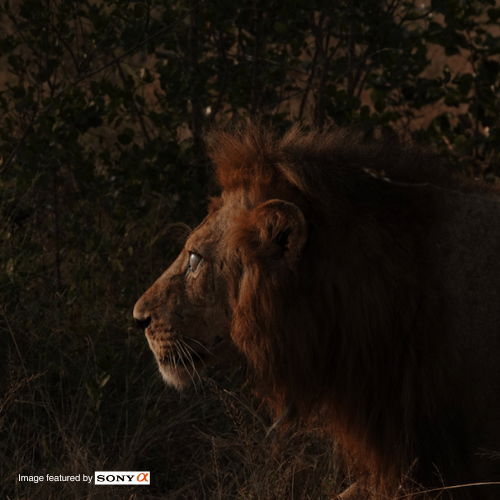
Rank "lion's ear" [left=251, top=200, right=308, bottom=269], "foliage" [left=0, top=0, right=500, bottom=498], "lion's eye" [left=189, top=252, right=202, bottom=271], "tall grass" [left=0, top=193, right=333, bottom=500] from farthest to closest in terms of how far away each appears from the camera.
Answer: "foliage" [left=0, top=0, right=500, bottom=498], "tall grass" [left=0, top=193, right=333, bottom=500], "lion's eye" [left=189, top=252, right=202, bottom=271], "lion's ear" [left=251, top=200, right=308, bottom=269]

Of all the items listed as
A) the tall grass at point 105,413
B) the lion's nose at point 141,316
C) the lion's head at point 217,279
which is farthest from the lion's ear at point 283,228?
the tall grass at point 105,413

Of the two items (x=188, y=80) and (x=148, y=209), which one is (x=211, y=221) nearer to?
(x=188, y=80)

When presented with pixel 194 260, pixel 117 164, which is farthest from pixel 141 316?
pixel 117 164

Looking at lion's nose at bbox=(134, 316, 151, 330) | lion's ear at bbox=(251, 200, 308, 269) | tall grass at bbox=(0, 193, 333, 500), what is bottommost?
tall grass at bbox=(0, 193, 333, 500)

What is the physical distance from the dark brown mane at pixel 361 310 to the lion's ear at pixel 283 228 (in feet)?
0.17

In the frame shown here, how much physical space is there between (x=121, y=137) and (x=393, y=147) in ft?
6.20

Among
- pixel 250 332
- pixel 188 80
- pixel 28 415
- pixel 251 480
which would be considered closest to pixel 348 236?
pixel 250 332

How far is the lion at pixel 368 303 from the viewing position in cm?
Answer: 223

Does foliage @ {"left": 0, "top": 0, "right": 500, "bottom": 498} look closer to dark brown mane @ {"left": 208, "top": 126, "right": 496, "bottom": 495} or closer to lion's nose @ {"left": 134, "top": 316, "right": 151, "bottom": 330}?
lion's nose @ {"left": 134, "top": 316, "right": 151, "bottom": 330}

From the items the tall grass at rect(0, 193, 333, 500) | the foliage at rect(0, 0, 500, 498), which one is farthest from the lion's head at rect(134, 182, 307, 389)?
the foliage at rect(0, 0, 500, 498)

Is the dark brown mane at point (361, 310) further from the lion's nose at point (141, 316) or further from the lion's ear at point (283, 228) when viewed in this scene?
the lion's nose at point (141, 316)

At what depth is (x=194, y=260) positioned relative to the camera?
8.27ft

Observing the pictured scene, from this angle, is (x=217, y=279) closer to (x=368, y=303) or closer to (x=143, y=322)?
(x=143, y=322)

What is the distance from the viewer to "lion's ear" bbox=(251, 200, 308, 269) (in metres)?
2.23
